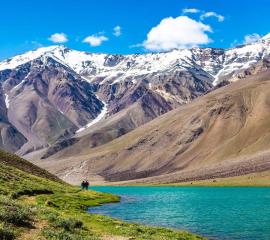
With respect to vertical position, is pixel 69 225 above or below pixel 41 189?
below

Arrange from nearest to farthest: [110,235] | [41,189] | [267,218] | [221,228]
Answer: [110,235], [221,228], [267,218], [41,189]

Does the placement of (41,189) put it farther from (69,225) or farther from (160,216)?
(69,225)

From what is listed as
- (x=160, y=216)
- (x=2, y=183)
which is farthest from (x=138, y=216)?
(x=2, y=183)

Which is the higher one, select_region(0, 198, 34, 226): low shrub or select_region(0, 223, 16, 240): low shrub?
select_region(0, 198, 34, 226): low shrub

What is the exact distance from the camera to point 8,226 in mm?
30047

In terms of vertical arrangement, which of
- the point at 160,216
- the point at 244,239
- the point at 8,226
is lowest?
the point at 8,226

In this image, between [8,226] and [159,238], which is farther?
[159,238]

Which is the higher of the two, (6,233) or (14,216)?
(14,216)

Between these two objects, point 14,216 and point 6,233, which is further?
point 14,216

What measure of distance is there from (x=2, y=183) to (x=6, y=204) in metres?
36.7

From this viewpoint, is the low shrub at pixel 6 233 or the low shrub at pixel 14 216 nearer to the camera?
the low shrub at pixel 6 233

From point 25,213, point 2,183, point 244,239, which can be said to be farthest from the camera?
point 2,183

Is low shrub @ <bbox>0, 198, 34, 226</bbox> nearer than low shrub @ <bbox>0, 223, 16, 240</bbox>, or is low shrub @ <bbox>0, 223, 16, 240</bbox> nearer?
low shrub @ <bbox>0, 223, 16, 240</bbox>

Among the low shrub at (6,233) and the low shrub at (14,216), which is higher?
the low shrub at (14,216)
